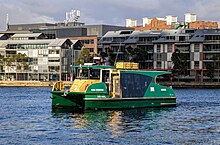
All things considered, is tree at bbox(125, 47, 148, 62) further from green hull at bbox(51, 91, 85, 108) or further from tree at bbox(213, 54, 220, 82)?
green hull at bbox(51, 91, 85, 108)

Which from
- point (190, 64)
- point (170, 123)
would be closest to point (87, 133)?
point (170, 123)

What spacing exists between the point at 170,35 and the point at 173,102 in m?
119

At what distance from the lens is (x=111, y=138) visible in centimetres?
4272

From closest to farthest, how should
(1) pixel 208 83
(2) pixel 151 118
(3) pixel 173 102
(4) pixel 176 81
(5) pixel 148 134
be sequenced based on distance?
(5) pixel 148 134, (2) pixel 151 118, (3) pixel 173 102, (1) pixel 208 83, (4) pixel 176 81

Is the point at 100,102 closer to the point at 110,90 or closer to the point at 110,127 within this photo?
the point at 110,90

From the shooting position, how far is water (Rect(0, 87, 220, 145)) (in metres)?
42.0

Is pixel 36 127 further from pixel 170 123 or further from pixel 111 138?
pixel 170 123

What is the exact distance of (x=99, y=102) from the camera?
64438mm

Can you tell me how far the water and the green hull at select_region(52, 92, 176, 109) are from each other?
4.45 ft

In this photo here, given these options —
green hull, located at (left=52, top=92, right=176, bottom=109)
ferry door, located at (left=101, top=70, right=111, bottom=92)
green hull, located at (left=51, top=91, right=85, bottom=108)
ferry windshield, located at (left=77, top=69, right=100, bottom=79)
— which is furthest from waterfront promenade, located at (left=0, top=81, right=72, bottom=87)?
ferry door, located at (left=101, top=70, right=111, bottom=92)

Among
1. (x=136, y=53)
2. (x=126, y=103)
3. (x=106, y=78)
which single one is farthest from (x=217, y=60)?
(x=106, y=78)

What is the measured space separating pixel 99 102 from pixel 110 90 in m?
2.49

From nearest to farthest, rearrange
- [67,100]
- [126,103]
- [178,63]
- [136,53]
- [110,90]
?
[67,100], [110,90], [126,103], [178,63], [136,53]

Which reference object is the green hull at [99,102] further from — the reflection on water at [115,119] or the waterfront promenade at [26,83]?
the waterfront promenade at [26,83]
